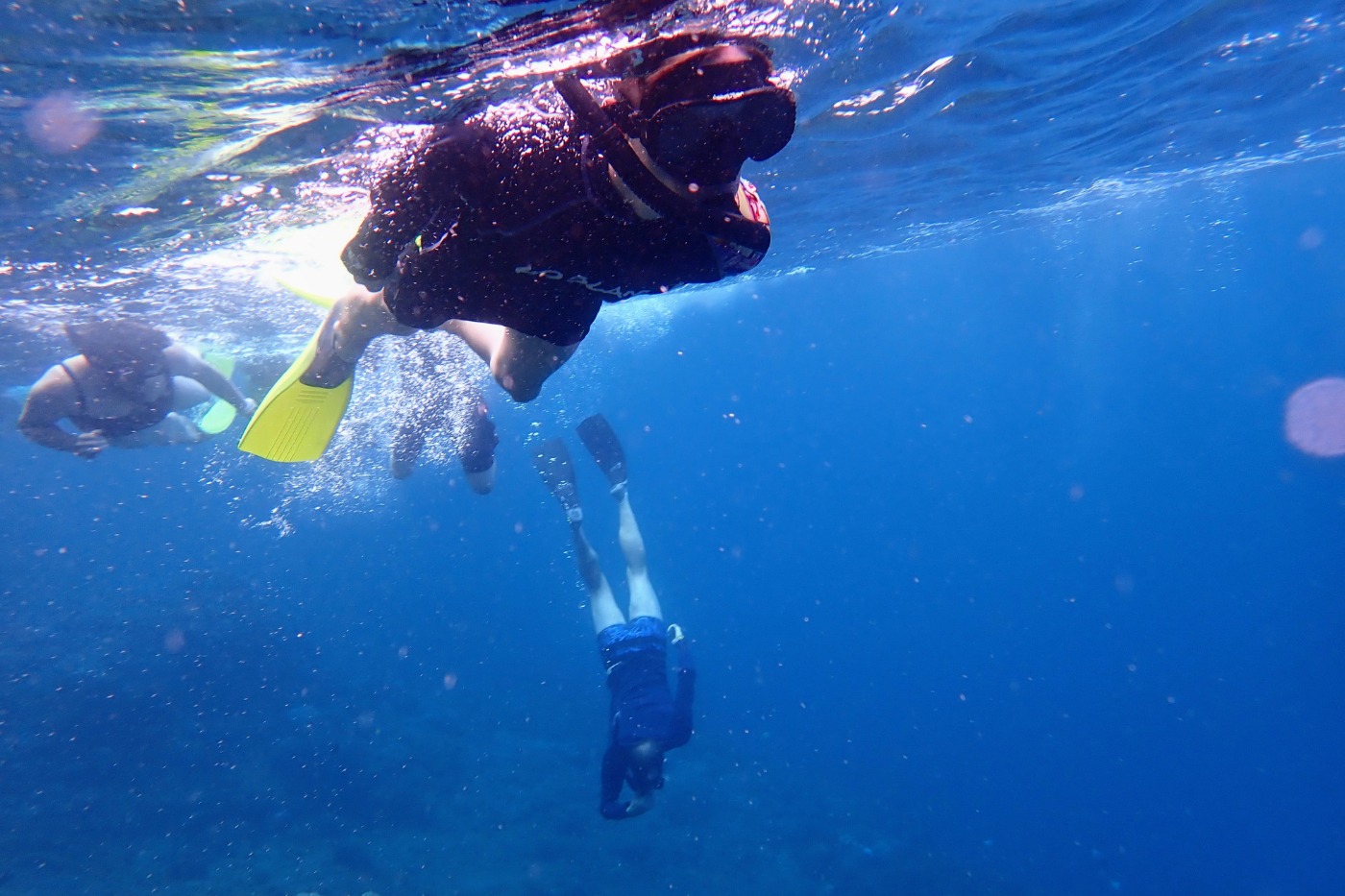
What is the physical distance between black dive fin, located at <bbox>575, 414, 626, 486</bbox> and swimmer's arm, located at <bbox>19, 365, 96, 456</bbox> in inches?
351

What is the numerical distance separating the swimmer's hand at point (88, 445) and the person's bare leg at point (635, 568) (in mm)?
8055

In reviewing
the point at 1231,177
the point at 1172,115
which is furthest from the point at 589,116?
the point at 1231,177

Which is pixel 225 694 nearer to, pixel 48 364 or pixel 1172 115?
pixel 48 364

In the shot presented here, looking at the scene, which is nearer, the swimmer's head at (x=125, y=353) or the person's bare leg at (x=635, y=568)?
the swimmer's head at (x=125, y=353)

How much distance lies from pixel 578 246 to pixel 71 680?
27.3 meters

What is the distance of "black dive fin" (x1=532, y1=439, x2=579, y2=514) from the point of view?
15008 mm

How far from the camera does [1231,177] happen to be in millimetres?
24078

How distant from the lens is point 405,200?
10.1 feet

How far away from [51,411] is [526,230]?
9035mm

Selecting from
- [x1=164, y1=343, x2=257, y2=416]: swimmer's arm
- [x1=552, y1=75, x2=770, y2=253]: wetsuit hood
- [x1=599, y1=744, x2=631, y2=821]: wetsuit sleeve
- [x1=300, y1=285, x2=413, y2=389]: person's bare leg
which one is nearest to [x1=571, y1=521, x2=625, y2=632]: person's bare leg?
[x1=599, y1=744, x2=631, y2=821]: wetsuit sleeve

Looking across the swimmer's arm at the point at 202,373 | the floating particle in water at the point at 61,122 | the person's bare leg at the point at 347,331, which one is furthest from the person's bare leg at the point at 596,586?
the floating particle in water at the point at 61,122

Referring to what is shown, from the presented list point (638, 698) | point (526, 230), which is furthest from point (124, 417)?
point (526, 230)

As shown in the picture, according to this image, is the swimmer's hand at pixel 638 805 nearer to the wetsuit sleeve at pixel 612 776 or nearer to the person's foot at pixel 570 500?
the wetsuit sleeve at pixel 612 776

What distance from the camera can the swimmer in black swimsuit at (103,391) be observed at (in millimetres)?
8305
